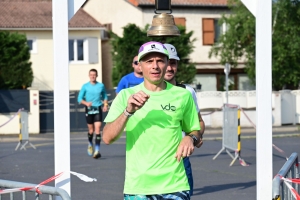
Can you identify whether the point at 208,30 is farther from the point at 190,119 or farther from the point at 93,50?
the point at 190,119

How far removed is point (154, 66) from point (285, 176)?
161 centimetres

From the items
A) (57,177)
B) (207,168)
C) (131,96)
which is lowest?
(207,168)

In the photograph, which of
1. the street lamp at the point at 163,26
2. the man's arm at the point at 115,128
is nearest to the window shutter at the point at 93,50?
the street lamp at the point at 163,26

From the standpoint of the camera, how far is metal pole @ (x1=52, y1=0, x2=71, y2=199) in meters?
6.51

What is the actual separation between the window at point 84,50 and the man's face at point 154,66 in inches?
1618

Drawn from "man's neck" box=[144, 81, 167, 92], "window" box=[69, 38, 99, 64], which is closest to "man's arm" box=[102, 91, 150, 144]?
"man's neck" box=[144, 81, 167, 92]

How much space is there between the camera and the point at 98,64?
1881 inches

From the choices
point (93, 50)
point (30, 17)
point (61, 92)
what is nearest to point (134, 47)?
point (93, 50)

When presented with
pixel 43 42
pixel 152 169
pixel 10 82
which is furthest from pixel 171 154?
pixel 43 42

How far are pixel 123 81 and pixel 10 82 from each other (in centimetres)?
2588

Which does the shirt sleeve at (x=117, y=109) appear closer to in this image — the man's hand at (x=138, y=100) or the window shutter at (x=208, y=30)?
the man's hand at (x=138, y=100)

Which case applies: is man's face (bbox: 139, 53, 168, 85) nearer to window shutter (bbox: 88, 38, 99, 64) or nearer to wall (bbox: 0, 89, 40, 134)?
wall (bbox: 0, 89, 40, 134)

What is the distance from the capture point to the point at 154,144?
5797 mm

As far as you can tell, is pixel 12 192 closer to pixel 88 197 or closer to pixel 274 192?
pixel 274 192
